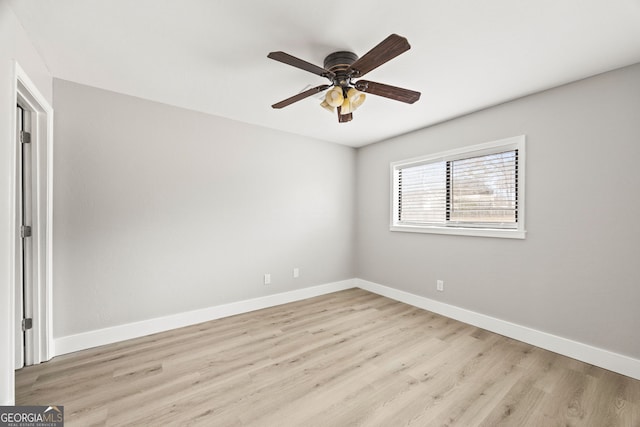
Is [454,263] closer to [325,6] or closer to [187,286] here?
[325,6]

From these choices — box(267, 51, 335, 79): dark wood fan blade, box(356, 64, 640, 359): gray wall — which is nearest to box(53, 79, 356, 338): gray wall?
box(267, 51, 335, 79): dark wood fan blade

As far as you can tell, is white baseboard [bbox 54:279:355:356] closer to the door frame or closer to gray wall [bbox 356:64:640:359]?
the door frame

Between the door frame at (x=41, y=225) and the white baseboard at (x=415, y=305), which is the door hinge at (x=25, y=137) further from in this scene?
the white baseboard at (x=415, y=305)

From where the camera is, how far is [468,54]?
1.92 m

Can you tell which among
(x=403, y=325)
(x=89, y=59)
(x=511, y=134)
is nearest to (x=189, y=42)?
(x=89, y=59)

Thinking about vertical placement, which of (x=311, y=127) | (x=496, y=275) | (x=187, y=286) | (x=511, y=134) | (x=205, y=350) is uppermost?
(x=311, y=127)

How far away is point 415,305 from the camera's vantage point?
3551 mm

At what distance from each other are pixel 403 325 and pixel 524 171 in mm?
2051

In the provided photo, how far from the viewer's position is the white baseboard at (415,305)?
2.13 metres

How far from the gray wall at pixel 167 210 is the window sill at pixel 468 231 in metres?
1.37

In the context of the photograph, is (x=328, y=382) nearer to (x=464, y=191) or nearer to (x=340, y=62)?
(x=340, y=62)

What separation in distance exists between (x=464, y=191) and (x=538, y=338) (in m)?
1.65

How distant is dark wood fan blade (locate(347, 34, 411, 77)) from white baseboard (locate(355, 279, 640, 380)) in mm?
2815

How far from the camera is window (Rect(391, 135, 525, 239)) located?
2734 mm
